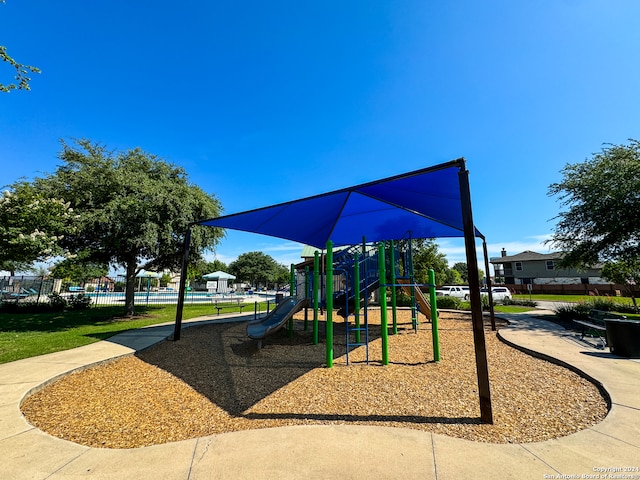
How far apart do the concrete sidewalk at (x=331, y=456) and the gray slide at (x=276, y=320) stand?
13.1 feet

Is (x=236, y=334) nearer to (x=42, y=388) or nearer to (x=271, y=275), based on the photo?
(x=42, y=388)

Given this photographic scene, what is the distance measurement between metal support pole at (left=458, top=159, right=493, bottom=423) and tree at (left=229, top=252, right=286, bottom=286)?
68160 millimetres

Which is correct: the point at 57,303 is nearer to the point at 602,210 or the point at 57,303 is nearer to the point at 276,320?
the point at 276,320

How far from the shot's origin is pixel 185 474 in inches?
91.7

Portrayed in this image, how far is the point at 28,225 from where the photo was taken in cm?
952

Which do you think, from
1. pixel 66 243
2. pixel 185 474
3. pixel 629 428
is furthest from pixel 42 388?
pixel 66 243

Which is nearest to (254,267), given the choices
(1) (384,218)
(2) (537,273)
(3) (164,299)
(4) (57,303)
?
(3) (164,299)

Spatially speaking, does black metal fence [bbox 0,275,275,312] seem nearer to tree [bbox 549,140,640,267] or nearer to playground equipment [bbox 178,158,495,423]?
playground equipment [bbox 178,158,495,423]

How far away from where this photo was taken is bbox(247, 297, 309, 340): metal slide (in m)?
6.98

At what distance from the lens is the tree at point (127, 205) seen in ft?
38.8

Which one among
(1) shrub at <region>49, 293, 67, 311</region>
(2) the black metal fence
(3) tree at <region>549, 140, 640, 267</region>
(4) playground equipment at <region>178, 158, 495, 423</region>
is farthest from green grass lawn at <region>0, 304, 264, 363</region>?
(3) tree at <region>549, 140, 640, 267</region>

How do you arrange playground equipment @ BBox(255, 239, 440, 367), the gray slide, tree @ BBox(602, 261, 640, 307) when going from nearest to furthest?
playground equipment @ BBox(255, 239, 440, 367) → the gray slide → tree @ BBox(602, 261, 640, 307)

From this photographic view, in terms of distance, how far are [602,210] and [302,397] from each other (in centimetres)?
1526

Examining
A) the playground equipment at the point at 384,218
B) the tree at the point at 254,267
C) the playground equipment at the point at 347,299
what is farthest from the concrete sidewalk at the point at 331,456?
the tree at the point at 254,267
